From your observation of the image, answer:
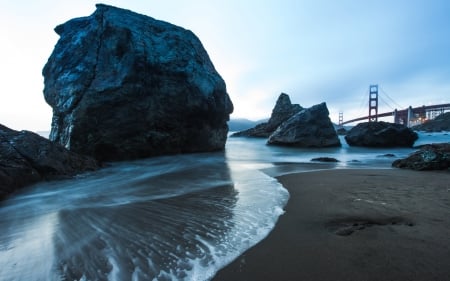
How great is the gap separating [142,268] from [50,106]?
40.5ft

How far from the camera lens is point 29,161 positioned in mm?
5512

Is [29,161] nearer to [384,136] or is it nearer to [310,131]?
[310,131]

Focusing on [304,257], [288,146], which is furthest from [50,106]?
[288,146]

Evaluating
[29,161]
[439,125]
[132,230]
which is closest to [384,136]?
[132,230]

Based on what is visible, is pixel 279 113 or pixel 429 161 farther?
pixel 279 113

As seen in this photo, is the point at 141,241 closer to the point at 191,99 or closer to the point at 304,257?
the point at 304,257

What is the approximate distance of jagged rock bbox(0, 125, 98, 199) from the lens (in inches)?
188

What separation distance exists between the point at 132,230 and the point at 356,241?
215cm

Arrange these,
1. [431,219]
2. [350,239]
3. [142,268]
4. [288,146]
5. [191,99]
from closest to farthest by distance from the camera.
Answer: [142,268] < [350,239] < [431,219] < [191,99] < [288,146]

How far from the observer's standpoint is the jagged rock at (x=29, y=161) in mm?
4770

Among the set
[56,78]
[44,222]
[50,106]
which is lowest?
[44,222]

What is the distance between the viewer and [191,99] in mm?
12422

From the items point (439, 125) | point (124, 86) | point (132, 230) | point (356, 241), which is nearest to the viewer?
point (356, 241)

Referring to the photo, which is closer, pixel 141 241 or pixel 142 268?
pixel 142 268
